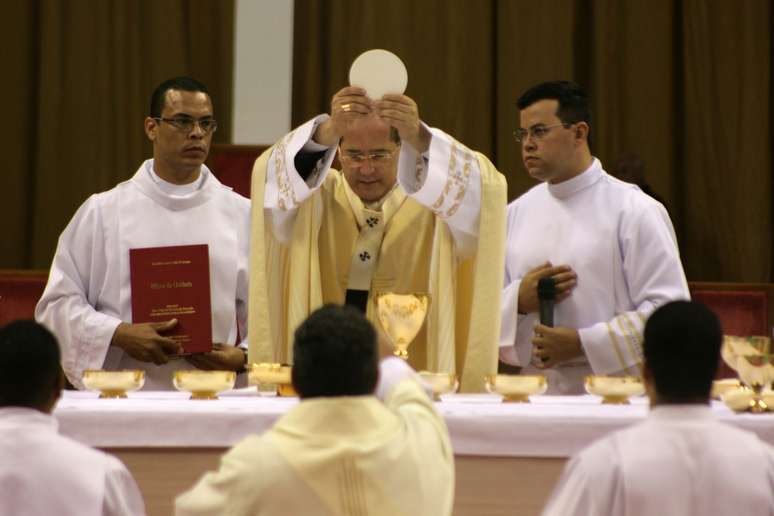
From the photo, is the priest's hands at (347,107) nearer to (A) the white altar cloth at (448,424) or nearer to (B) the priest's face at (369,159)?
(B) the priest's face at (369,159)

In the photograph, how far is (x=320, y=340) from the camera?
113 inches

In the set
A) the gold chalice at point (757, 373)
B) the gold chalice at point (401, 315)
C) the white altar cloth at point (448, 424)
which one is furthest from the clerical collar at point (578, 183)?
the white altar cloth at point (448, 424)

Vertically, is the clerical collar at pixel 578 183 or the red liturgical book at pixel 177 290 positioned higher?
the clerical collar at pixel 578 183

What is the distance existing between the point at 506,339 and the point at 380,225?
0.71 m

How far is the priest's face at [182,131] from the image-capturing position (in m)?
5.88

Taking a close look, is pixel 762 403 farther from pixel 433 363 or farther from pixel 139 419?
pixel 139 419

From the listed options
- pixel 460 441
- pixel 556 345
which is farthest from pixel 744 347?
pixel 556 345

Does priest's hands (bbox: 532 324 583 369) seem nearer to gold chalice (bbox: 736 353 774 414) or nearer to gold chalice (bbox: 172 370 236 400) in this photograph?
gold chalice (bbox: 736 353 774 414)

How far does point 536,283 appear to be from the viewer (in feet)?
18.2

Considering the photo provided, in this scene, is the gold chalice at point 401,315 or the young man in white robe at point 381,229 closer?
the gold chalice at point 401,315

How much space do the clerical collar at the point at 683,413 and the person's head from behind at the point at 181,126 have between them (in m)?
3.37

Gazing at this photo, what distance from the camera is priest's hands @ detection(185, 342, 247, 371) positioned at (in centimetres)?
530

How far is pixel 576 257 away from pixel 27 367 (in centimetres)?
313

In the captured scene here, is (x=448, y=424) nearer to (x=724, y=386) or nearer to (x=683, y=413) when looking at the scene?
(x=724, y=386)
